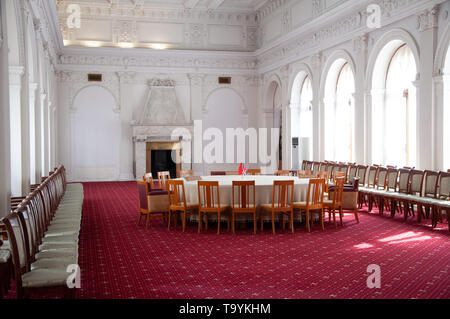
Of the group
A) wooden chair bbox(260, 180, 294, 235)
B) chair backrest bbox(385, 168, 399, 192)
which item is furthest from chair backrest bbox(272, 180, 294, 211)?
chair backrest bbox(385, 168, 399, 192)

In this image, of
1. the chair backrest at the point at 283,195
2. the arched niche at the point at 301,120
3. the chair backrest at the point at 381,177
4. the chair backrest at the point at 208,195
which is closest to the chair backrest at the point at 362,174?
the chair backrest at the point at 381,177

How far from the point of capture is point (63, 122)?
18.5 m

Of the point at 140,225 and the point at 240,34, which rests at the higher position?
the point at 240,34

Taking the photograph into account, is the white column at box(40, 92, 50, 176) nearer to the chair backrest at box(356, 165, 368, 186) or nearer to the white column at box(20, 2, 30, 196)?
the white column at box(20, 2, 30, 196)

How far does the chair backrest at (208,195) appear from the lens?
8.02 metres

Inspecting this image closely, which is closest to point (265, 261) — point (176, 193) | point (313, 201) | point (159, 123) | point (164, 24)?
point (313, 201)

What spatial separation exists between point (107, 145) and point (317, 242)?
43.6 feet

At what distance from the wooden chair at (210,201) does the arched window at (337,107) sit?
724 centimetres

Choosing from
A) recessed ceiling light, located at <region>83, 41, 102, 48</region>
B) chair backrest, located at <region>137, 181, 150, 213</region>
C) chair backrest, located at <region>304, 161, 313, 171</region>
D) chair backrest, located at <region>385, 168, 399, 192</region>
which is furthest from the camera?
recessed ceiling light, located at <region>83, 41, 102, 48</region>

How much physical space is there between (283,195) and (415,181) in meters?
3.10

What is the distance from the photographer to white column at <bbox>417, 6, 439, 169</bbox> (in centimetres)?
962

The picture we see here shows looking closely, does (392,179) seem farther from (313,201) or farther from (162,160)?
(162,160)
